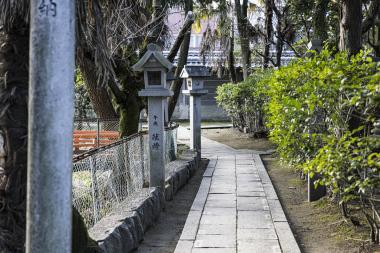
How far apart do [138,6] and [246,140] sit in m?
8.59

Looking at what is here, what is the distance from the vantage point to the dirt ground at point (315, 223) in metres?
6.39

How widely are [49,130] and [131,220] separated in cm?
416

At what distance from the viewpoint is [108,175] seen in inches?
272

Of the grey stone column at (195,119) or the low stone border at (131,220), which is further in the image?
the grey stone column at (195,119)

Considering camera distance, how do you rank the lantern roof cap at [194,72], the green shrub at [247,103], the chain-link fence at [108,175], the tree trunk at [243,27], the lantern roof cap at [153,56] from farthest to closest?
the tree trunk at [243,27] < the green shrub at [247,103] < the lantern roof cap at [194,72] < the lantern roof cap at [153,56] < the chain-link fence at [108,175]

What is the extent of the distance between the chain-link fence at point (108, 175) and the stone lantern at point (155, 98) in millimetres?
307

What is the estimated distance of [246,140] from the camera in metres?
20.1

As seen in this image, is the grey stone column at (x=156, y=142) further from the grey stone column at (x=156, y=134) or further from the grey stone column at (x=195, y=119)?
the grey stone column at (x=195, y=119)

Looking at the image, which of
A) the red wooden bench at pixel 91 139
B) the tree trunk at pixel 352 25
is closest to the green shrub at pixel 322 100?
the tree trunk at pixel 352 25

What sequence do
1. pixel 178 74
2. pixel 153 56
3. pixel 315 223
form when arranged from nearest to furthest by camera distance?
1. pixel 315 223
2. pixel 153 56
3. pixel 178 74

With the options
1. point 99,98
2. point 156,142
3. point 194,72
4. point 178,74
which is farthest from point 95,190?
point 178,74

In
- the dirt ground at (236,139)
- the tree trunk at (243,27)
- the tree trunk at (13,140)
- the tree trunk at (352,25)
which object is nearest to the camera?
the tree trunk at (13,140)

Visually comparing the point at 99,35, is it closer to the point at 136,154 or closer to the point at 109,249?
the point at 109,249

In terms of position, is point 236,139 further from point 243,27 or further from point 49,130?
point 49,130
